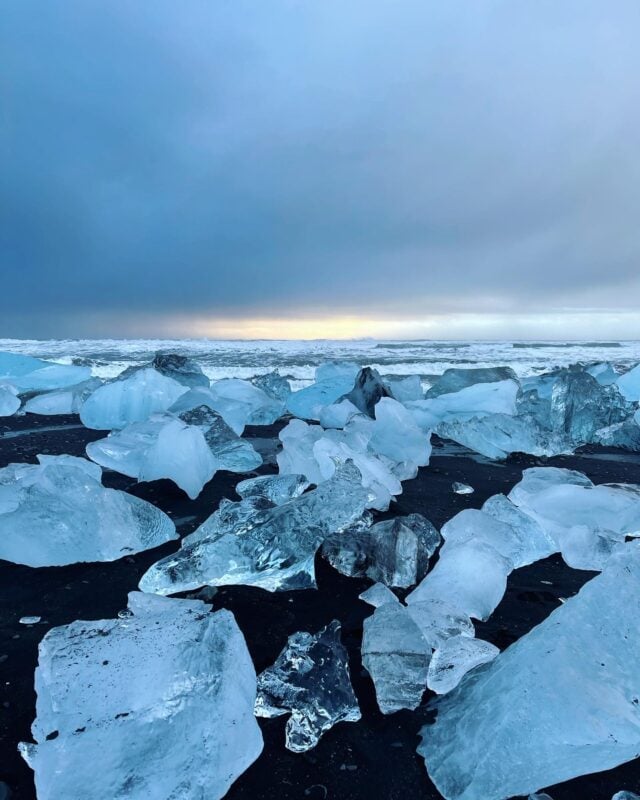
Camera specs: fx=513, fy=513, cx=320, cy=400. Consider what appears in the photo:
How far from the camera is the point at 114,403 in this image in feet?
14.9

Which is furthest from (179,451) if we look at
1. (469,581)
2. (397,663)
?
(397,663)

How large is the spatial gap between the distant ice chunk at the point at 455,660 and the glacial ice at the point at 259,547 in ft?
1.71

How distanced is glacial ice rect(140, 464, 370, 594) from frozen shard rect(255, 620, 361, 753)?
429 mm

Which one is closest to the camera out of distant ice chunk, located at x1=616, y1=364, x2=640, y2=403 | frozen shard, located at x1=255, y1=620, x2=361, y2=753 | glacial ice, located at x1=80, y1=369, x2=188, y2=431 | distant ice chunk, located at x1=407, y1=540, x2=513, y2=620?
frozen shard, located at x1=255, y1=620, x2=361, y2=753

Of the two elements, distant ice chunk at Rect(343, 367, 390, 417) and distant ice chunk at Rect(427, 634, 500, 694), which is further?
distant ice chunk at Rect(343, 367, 390, 417)

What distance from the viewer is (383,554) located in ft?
5.68

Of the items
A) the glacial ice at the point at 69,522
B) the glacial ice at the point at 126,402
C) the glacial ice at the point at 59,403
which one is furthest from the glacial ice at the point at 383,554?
the glacial ice at the point at 59,403

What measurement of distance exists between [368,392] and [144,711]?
378cm

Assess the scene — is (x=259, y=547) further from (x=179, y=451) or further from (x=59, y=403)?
(x=59, y=403)

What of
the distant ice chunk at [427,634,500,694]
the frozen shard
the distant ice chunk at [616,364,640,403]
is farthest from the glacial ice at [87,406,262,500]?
the distant ice chunk at [616,364,640,403]

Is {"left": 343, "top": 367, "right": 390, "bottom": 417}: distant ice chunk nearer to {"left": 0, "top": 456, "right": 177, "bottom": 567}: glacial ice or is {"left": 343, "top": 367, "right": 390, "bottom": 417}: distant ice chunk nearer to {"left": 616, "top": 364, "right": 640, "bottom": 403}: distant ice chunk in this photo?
{"left": 0, "top": 456, "right": 177, "bottom": 567}: glacial ice

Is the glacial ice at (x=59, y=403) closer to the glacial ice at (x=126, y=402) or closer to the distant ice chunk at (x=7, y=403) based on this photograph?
the distant ice chunk at (x=7, y=403)

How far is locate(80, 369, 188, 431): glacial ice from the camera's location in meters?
4.46

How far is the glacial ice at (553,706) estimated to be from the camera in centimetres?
93
